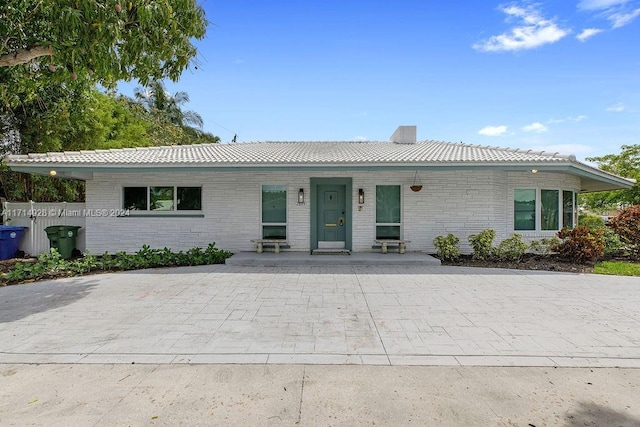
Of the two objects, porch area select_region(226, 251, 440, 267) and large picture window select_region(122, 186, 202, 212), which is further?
large picture window select_region(122, 186, 202, 212)

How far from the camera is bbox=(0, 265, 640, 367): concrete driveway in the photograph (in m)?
3.72

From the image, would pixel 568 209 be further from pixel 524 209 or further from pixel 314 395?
pixel 314 395

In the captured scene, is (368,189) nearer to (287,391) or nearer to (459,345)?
(459,345)

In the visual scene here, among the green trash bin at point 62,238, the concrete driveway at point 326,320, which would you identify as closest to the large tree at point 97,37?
the green trash bin at point 62,238

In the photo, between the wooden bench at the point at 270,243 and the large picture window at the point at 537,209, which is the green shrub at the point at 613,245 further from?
the wooden bench at the point at 270,243

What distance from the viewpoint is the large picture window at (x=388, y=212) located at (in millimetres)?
10352

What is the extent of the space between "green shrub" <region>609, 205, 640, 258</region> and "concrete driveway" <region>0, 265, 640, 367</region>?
357cm

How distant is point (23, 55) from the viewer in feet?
20.1

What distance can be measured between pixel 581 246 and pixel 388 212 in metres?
5.31

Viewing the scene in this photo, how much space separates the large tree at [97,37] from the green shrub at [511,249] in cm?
927

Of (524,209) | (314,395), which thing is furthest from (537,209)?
(314,395)

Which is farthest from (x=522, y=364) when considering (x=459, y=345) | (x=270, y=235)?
(x=270, y=235)

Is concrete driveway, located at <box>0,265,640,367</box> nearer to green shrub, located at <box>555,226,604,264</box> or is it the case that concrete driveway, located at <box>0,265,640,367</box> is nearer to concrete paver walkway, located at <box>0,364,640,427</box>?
concrete paver walkway, located at <box>0,364,640,427</box>

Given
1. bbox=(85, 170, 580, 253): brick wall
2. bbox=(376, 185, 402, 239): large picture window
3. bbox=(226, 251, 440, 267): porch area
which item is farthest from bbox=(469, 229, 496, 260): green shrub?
bbox=(376, 185, 402, 239): large picture window
